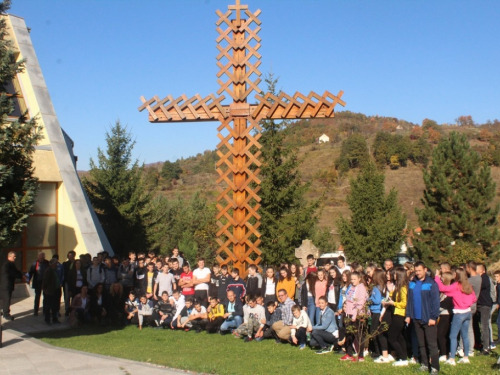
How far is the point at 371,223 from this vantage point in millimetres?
35500

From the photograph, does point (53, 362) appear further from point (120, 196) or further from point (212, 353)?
point (120, 196)

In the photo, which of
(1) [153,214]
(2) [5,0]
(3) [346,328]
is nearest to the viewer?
(3) [346,328]

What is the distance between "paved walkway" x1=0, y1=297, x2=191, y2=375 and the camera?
27.2 feet

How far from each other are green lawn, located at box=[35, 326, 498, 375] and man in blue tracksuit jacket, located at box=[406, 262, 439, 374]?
382 millimetres

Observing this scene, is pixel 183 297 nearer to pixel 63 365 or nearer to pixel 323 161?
pixel 63 365

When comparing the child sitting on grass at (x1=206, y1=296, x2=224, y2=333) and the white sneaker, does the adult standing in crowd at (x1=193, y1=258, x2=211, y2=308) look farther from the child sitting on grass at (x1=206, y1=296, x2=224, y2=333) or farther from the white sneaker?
the white sneaker

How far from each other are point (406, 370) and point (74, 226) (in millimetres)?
12226

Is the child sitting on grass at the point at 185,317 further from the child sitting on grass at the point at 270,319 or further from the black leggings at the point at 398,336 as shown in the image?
the black leggings at the point at 398,336

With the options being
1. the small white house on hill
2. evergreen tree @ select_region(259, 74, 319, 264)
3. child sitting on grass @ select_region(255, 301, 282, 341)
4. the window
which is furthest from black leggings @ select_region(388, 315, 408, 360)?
the small white house on hill

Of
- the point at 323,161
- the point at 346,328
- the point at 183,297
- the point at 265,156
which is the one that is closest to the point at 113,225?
the point at 265,156

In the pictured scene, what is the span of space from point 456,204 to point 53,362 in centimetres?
2500

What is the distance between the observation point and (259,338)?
11.0 m

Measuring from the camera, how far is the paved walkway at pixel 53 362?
27.2ft

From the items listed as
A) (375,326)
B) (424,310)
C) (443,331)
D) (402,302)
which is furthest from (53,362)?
(443,331)
